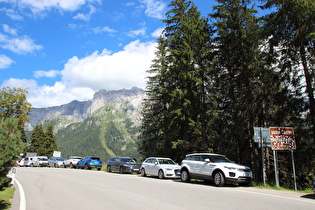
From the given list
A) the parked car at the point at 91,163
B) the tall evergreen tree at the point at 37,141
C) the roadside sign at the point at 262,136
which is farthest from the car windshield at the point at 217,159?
the tall evergreen tree at the point at 37,141

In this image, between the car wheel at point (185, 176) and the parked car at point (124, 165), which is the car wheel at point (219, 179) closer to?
the car wheel at point (185, 176)

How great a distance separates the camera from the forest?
43.1 ft

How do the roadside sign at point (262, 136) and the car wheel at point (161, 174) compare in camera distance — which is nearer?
the roadside sign at point (262, 136)

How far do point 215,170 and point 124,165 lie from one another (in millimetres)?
12139

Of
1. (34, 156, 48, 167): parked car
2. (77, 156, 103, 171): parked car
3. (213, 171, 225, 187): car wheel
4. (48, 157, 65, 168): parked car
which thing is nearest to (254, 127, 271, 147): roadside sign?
(213, 171, 225, 187): car wheel

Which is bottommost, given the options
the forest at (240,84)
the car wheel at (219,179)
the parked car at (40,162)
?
the parked car at (40,162)

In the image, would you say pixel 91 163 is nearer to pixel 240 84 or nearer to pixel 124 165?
pixel 124 165

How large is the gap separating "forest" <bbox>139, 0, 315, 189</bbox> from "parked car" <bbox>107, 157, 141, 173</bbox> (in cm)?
369

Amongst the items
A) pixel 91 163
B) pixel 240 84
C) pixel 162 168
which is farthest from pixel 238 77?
pixel 91 163

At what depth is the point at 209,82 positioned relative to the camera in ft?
69.3

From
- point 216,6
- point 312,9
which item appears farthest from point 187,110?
point 312,9

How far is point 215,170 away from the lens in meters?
13.0

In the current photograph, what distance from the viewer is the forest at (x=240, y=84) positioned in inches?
517

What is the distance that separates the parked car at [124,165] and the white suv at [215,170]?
8205 mm
